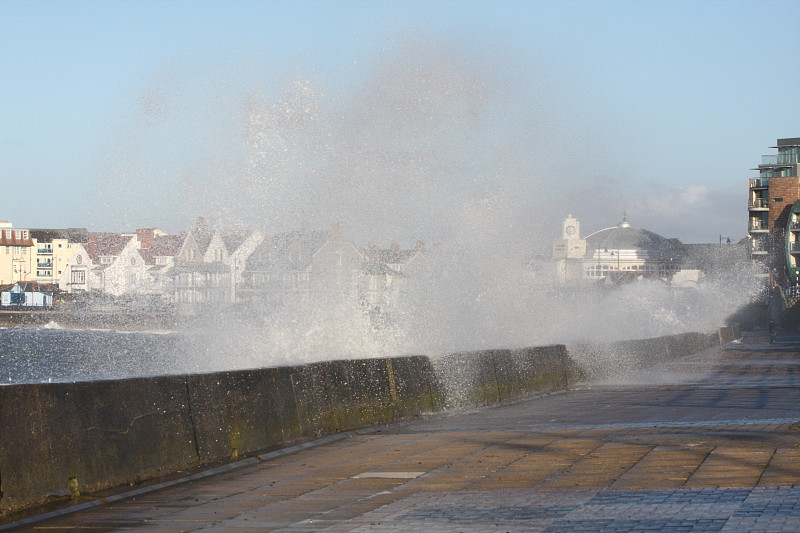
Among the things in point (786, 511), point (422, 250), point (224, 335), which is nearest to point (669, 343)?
point (422, 250)

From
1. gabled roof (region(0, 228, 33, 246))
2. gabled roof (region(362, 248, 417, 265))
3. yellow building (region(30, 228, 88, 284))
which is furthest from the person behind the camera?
yellow building (region(30, 228, 88, 284))

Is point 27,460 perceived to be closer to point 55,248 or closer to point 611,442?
point 611,442

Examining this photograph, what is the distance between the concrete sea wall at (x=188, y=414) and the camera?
7.93 metres

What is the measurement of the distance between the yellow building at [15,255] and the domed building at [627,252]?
273 feet

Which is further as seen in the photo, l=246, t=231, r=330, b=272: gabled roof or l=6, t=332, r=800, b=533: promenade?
l=246, t=231, r=330, b=272: gabled roof

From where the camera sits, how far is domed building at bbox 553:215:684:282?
564 feet

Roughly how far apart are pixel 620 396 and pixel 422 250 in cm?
983

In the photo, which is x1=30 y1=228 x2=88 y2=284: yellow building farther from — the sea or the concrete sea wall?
the concrete sea wall

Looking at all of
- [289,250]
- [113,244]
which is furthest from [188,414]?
[113,244]

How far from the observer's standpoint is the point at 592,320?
5044 cm

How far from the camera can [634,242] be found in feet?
606

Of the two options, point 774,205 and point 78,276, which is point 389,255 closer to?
point 78,276

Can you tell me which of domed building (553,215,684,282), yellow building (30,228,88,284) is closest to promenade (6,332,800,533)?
yellow building (30,228,88,284)

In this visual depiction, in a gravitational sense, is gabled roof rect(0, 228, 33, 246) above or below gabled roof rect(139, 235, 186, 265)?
above
